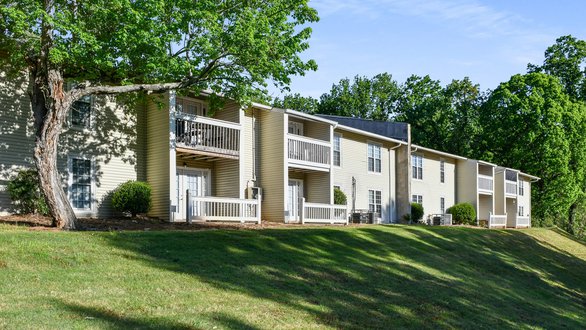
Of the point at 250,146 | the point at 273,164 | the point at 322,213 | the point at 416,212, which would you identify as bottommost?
the point at 416,212

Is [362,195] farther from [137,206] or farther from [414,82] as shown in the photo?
[414,82]

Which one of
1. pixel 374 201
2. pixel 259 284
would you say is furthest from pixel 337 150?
pixel 259 284

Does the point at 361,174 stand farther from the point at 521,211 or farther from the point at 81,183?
the point at 521,211

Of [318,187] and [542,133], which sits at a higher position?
[542,133]

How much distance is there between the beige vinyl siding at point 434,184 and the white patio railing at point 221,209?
1704cm

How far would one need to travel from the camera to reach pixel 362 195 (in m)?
34.2

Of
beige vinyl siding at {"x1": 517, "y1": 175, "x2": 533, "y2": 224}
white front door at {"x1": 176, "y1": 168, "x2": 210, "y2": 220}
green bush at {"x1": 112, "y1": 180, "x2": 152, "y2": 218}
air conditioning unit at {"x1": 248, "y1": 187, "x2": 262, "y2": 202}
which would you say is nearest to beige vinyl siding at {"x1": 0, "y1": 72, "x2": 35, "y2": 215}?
green bush at {"x1": 112, "y1": 180, "x2": 152, "y2": 218}

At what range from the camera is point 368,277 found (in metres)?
15.7

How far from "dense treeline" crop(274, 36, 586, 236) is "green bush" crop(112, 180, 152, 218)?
33167mm

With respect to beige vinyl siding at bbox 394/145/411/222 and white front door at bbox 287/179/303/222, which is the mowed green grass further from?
beige vinyl siding at bbox 394/145/411/222

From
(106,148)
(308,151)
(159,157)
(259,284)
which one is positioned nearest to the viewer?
(259,284)

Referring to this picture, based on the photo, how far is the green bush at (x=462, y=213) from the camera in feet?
138

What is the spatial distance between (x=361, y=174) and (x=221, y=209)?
12581 mm

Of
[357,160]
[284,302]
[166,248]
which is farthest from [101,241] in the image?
[357,160]
